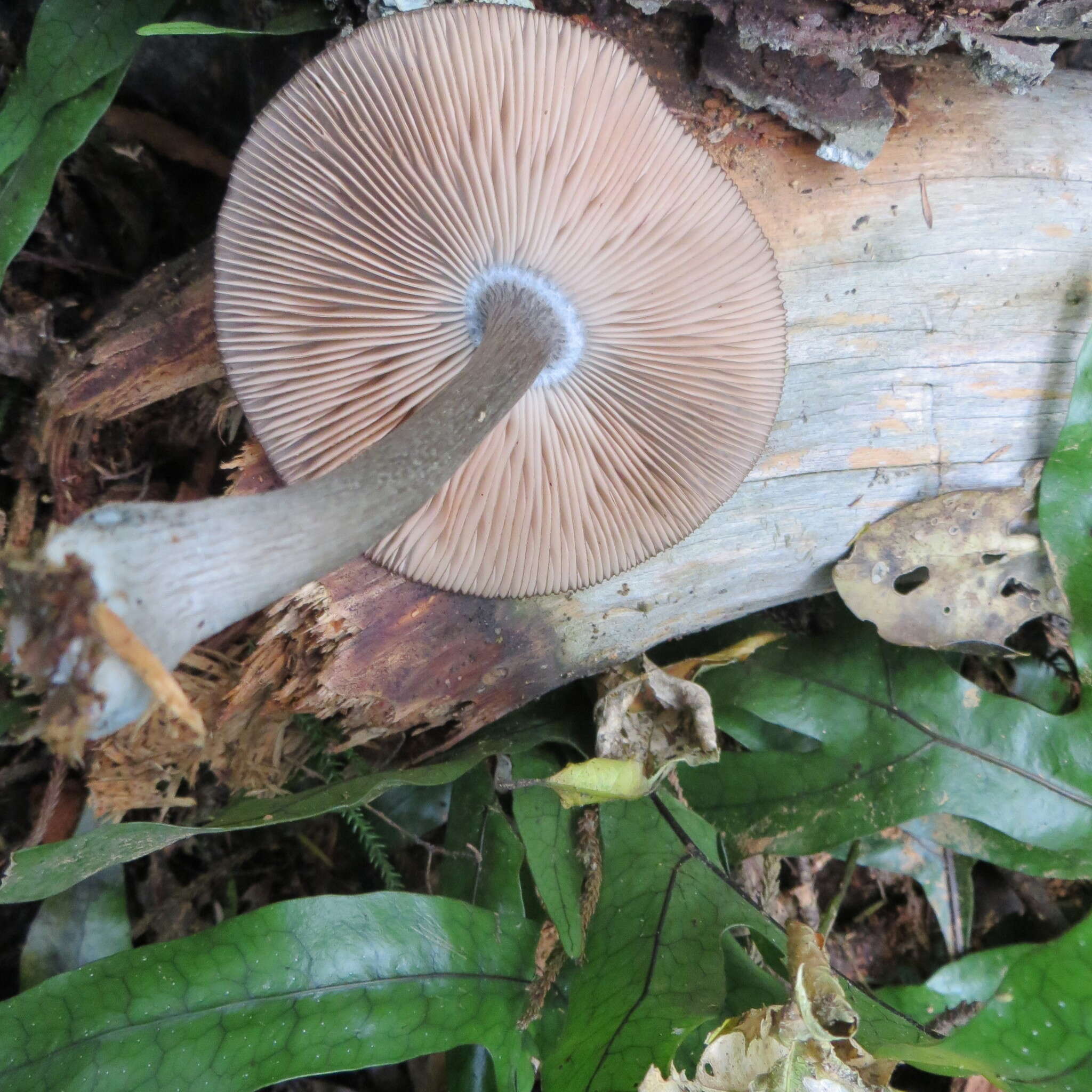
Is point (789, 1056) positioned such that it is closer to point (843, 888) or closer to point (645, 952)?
point (645, 952)

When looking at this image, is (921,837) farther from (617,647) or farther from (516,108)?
(516,108)

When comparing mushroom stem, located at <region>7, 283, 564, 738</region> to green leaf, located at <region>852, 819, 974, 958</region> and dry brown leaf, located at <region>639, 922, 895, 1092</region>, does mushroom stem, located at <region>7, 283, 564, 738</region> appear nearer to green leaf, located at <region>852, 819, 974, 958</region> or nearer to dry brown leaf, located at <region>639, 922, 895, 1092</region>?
dry brown leaf, located at <region>639, 922, 895, 1092</region>

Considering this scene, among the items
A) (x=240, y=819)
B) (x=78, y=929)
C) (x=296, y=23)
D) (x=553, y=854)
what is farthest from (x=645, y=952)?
(x=296, y=23)

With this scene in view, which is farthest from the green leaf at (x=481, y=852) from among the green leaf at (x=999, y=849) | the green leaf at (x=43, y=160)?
the green leaf at (x=43, y=160)

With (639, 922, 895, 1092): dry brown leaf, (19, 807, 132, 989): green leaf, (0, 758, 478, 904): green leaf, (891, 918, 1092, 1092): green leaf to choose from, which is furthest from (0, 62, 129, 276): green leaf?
(891, 918, 1092, 1092): green leaf

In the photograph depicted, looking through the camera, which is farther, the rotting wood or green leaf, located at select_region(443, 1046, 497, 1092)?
the rotting wood
